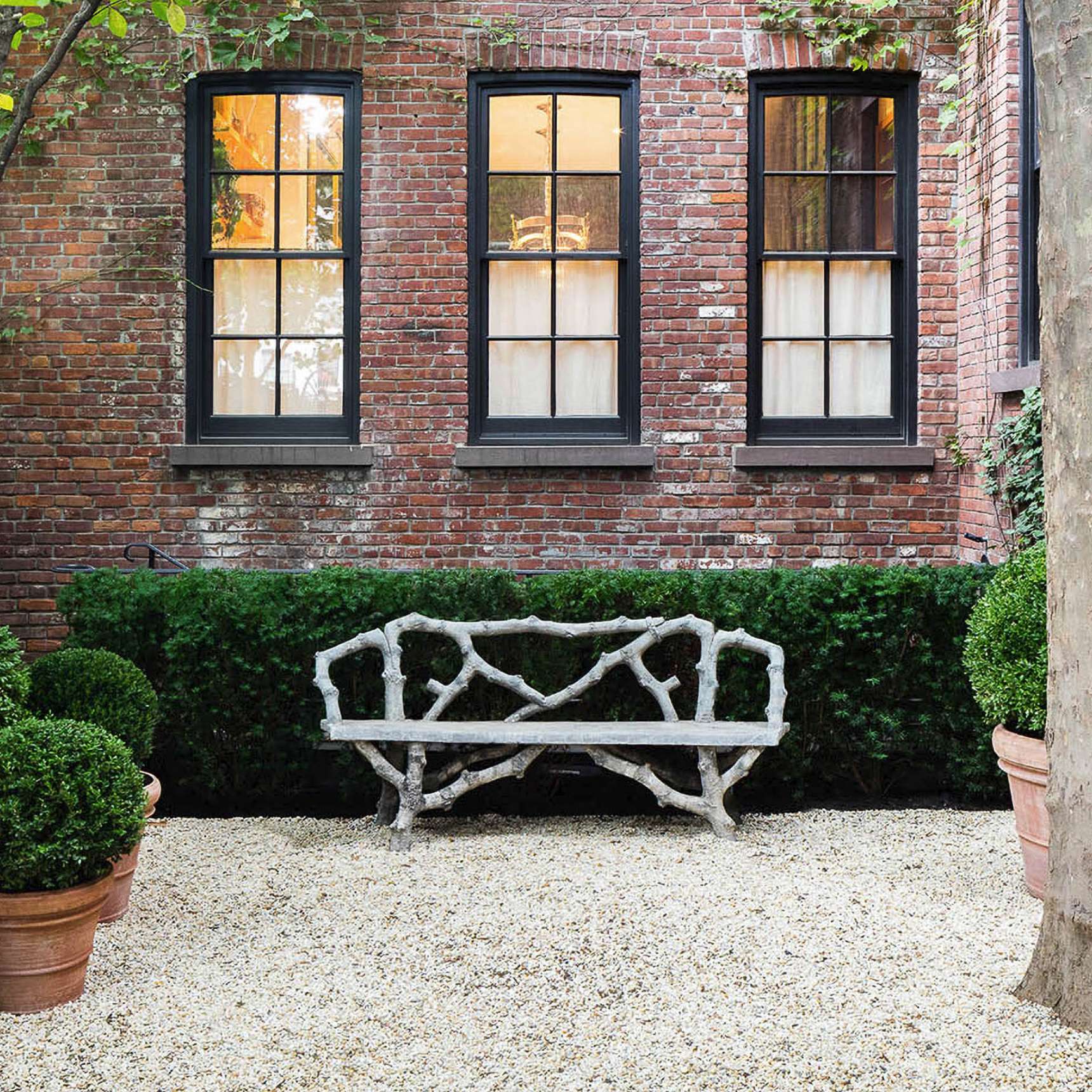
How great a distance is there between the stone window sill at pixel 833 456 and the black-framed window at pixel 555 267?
2.38ft

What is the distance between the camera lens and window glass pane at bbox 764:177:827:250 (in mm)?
8055

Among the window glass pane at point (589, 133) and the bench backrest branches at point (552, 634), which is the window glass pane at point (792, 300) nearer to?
the window glass pane at point (589, 133)

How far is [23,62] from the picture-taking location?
777 centimetres

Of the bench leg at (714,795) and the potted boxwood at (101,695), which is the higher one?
the potted boxwood at (101,695)

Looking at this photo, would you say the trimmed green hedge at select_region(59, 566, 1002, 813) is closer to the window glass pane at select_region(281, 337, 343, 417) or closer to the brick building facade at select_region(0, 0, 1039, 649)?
the brick building facade at select_region(0, 0, 1039, 649)

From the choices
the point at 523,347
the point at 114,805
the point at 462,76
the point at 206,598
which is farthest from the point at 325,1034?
the point at 462,76

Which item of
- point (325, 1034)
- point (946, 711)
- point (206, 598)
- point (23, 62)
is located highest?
point (23, 62)

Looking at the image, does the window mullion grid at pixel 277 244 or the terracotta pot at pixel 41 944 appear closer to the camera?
Result: the terracotta pot at pixel 41 944

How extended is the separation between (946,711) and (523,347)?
355 centimetres

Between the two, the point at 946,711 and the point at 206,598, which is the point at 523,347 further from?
the point at 946,711

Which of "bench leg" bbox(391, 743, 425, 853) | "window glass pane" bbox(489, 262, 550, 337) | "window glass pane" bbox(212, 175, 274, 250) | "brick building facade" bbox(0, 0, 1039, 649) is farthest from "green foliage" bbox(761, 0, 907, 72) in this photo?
"bench leg" bbox(391, 743, 425, 853)

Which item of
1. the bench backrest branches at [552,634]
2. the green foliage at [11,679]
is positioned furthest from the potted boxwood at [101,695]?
the bench backrest branches at [552,634]

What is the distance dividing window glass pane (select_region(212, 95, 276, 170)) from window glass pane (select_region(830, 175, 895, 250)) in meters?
3.51

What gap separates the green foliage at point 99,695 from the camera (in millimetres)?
4699
